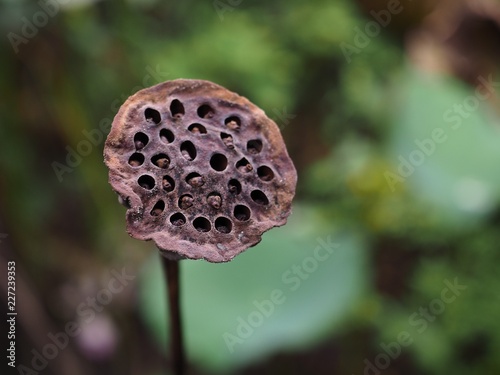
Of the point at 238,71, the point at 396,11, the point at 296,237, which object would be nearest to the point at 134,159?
the point at 296,237

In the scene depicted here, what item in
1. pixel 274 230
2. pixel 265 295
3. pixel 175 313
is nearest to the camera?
pixel 175 313

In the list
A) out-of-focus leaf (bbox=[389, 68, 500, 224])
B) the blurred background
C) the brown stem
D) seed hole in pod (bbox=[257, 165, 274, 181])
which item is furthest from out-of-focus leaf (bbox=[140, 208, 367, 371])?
seed hole in pod (bbox=[257, 165, 274, 181])

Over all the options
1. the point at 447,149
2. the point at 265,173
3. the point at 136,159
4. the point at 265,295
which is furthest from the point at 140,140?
the point at 447,149

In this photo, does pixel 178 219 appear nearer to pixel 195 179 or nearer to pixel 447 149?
pixel 195 179

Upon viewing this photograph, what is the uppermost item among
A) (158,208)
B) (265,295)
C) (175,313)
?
(158,208)

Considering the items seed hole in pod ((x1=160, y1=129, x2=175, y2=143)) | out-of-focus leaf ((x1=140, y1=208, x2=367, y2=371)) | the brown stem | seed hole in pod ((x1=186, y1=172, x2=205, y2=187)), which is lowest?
out-of-focus leaf ((x1=140, y1=208, x2=367, y2=371))

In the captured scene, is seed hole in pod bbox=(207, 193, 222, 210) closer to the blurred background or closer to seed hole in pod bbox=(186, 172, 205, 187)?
seed hole in pod bbox=(186, 172, 205, 187)

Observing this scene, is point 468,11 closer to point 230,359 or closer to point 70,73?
point 70,73
